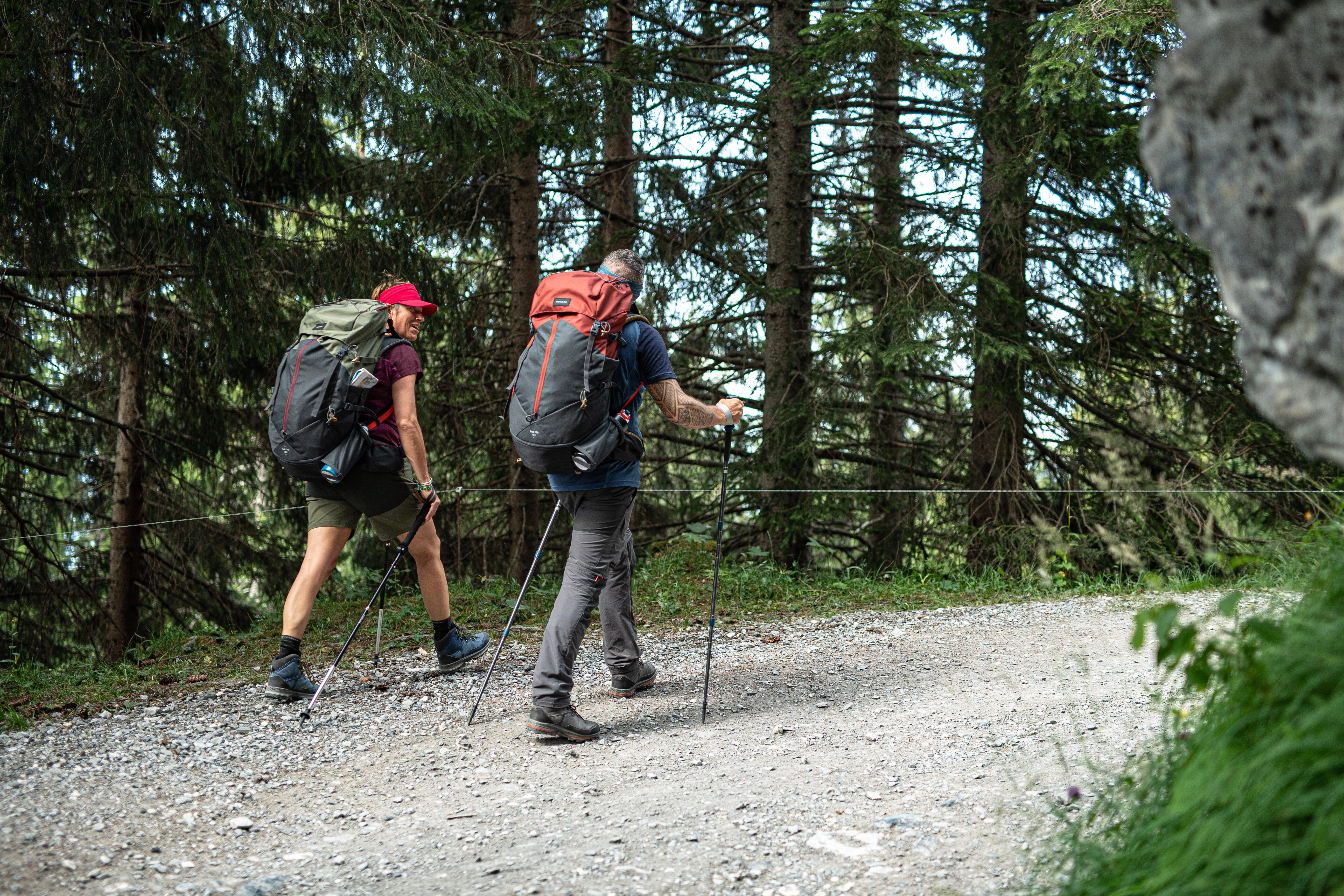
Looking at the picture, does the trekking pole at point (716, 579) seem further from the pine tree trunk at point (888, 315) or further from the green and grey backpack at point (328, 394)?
the pine tree trunk at point (888, 315)

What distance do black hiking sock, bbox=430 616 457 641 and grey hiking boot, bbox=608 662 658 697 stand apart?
1.09 meters

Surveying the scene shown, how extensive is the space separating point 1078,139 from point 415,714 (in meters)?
7.47

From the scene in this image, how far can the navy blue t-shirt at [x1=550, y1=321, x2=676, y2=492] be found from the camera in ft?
14.4

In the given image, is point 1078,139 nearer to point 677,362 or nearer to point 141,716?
point 677,362

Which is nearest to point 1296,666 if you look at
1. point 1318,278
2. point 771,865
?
point 1318,278

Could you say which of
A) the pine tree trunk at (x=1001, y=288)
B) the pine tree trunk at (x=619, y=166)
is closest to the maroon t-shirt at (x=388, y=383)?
the pine tree trunk at (x=619, y=166)

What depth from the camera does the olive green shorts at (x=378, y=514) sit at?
Result: 497cm

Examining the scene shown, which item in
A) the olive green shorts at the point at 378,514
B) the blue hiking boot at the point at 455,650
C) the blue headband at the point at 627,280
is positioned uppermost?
the blue headband at the point at 627,280

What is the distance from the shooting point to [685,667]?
222 inches

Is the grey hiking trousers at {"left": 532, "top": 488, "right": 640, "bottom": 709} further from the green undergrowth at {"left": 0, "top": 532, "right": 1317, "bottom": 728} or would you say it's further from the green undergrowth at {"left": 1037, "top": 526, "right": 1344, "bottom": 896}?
the green undergrowth at {"left": 1037, "top": 526, "right": 1344, "bottom": 896}

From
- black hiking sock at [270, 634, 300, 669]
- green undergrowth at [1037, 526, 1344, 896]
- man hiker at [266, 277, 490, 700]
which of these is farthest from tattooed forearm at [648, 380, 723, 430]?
green undergrowth at [1037, 526, 1344, 896]

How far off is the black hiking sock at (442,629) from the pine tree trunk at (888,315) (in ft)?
12.7

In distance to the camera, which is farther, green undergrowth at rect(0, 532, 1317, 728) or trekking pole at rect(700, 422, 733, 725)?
green undergrowth at rect(0, 532, 1317, 728)

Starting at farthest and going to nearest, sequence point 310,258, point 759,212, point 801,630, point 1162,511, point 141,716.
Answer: point 759,212
point 1162,511
point 310,258
point 801,630
point 141,716
